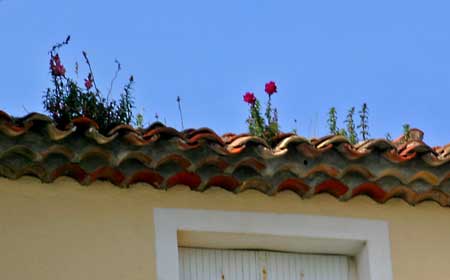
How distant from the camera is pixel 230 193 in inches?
372

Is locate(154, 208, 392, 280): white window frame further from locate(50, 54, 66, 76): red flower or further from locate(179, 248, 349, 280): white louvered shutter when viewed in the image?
locate(50, 54, 66, 76): red flower

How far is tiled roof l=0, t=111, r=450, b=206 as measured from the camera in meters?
8.86

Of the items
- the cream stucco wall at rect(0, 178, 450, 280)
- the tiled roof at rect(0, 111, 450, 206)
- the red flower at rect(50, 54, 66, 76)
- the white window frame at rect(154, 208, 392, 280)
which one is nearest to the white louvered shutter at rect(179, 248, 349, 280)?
the white window frame at rect(154, 208, 392, 280)

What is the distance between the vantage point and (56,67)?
402 inches

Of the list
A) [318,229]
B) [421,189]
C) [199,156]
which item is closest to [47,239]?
[199,156]

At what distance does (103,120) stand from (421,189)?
2.03m

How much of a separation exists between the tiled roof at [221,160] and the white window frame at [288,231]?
17 cm

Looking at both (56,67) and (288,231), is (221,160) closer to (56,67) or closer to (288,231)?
(288,231)

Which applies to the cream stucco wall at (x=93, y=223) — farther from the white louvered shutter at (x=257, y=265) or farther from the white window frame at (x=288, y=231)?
the white louvered shutter at (x=257, y=265)

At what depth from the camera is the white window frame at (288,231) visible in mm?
9211

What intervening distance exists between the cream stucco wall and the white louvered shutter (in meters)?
0.31

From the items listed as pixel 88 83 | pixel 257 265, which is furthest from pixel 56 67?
pixel 257 265

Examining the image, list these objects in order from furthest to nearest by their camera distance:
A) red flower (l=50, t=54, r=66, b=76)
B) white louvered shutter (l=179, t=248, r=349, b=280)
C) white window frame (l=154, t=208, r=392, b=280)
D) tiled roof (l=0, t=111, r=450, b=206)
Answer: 1. red flower (l=50, t=54, r=66, b=76)
2. white louvered shutter (l=179, t=248, r=349, b=280)
3. white window frame (l=154, t=208, r=392, b=280)
4. tiled roof (l=0, t=111, r=450, b=206)

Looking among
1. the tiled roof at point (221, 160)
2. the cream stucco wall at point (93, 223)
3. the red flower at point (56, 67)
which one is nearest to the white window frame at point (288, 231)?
the cream stucco wall at point (93, 223)
